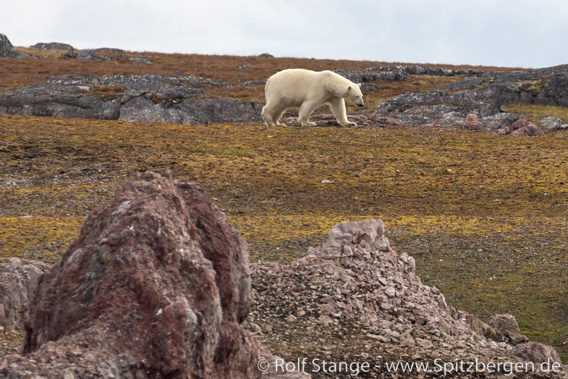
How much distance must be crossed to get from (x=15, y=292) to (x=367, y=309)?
511cm

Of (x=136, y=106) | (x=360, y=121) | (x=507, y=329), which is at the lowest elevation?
(x=507, y=329)

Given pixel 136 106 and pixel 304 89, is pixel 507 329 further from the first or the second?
pixel 136 106

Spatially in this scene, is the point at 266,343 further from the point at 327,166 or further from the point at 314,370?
the point at 327,166

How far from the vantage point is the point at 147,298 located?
545 cm

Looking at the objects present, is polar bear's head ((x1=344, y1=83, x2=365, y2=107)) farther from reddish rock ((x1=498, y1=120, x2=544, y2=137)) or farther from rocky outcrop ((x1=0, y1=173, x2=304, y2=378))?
rocky outcrop ((x1=0, y1=173, x2=304, y2=378))

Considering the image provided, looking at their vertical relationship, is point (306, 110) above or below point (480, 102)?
below

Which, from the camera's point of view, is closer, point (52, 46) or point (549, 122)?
point (549, 122)

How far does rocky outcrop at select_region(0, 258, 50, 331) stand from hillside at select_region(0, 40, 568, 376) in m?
1.17

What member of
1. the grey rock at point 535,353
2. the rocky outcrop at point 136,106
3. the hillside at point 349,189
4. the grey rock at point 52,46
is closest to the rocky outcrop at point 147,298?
the hillside at point 349,189

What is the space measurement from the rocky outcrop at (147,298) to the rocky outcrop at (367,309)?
3.51m

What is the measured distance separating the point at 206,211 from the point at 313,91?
86.3 ft

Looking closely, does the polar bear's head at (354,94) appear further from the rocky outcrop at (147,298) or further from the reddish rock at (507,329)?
the rocky outcrop at (147,298)

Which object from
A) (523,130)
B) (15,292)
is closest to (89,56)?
(523,130)

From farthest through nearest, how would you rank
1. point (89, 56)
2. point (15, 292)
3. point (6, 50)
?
point (89, 56), point (6, 50), point (15, 292)
